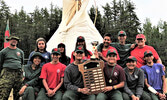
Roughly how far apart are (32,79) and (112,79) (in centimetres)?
159

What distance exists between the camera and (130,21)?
85.8ft

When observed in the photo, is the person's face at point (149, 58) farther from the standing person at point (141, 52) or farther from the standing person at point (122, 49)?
the standing person at point (122, 49)

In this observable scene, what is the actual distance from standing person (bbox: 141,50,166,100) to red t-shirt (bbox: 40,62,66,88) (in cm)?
177

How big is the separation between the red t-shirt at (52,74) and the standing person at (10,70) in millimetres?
716

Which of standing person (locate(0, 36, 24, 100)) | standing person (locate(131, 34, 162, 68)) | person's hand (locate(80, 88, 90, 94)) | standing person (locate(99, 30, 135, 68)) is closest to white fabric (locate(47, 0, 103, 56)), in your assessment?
standing person (locate(99, 30, 135, 68))

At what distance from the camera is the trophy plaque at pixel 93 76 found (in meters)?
2.73

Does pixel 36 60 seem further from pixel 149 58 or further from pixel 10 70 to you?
pixel 149 58

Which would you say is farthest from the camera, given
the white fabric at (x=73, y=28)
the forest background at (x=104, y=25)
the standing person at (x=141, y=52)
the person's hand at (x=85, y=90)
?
the forest background at (x=104, y=25)

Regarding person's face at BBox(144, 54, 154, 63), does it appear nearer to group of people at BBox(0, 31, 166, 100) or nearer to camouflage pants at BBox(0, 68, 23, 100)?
group of people at BBox(0, 31, 166, 100)

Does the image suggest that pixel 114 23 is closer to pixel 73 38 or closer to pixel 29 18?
pixel 29 18

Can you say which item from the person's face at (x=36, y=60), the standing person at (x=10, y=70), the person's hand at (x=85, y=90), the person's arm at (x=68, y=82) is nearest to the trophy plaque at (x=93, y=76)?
the person's hand at (x=85, y=90)

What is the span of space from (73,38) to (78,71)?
3988mm

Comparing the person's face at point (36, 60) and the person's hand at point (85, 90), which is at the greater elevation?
the person's face at point (36, 60)

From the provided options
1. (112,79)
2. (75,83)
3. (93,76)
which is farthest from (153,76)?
(75,83)
